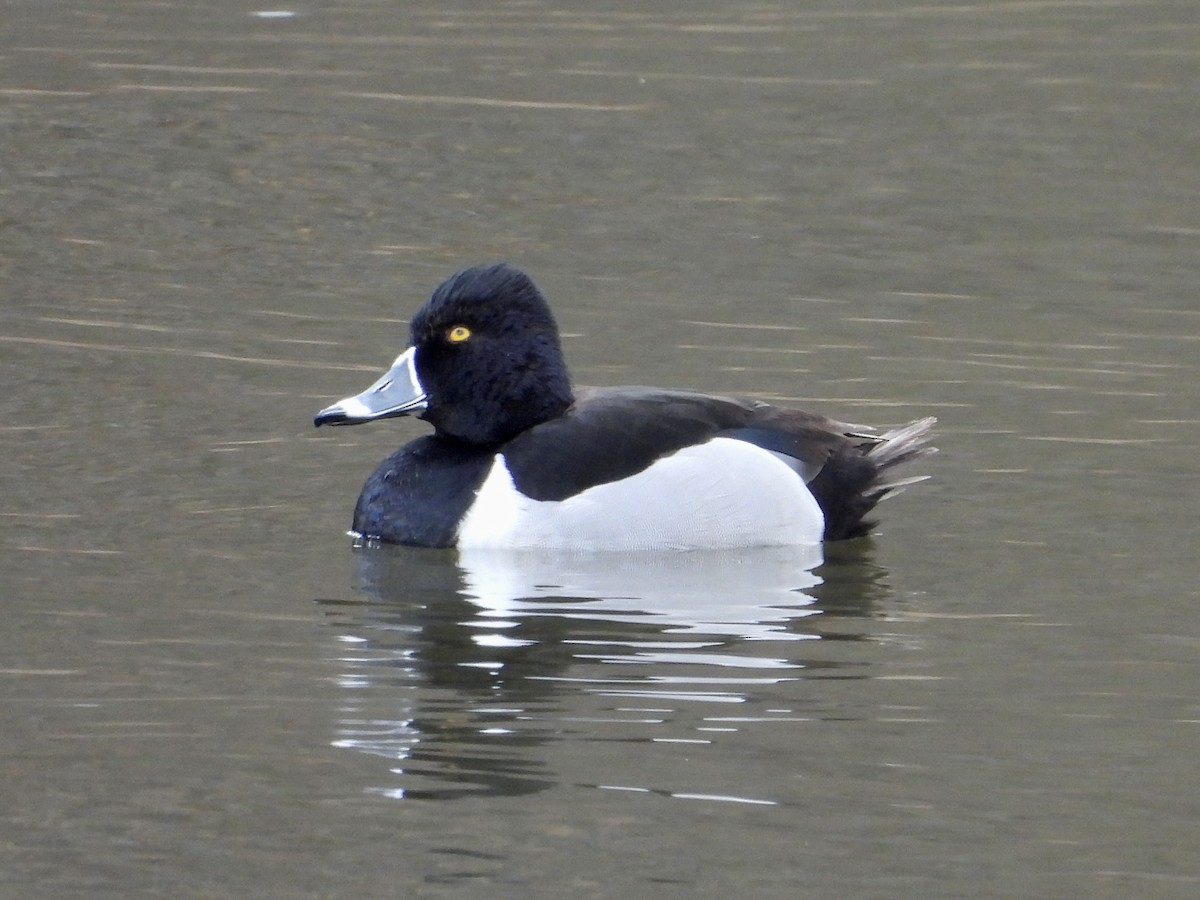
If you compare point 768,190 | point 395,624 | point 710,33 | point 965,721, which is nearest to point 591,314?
point 768,190

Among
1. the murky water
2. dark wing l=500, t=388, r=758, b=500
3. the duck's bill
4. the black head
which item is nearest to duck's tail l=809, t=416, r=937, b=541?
the murky water

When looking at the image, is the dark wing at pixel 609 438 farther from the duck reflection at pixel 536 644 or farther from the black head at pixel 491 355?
the duck reflection at pixel 536 644

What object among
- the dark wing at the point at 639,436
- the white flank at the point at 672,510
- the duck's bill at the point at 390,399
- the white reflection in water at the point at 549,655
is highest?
the duck's bill at the point at 390,399

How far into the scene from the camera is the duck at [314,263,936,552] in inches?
324

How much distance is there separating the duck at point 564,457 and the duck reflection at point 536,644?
10 centimetres

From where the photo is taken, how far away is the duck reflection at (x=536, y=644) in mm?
6234

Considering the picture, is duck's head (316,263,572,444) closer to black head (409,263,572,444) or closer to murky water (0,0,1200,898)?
black head (409,263,572,444)

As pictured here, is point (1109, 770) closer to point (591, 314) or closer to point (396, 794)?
point (396, 794)

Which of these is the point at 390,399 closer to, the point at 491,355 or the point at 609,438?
the point at 491,355

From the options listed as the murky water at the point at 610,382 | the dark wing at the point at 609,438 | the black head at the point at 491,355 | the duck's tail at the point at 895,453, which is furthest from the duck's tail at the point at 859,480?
the black head at the point at 491,355

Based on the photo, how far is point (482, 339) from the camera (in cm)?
855

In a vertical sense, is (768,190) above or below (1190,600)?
above

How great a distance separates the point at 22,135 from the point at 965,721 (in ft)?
35.2

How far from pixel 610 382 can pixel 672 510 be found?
2.22 m
